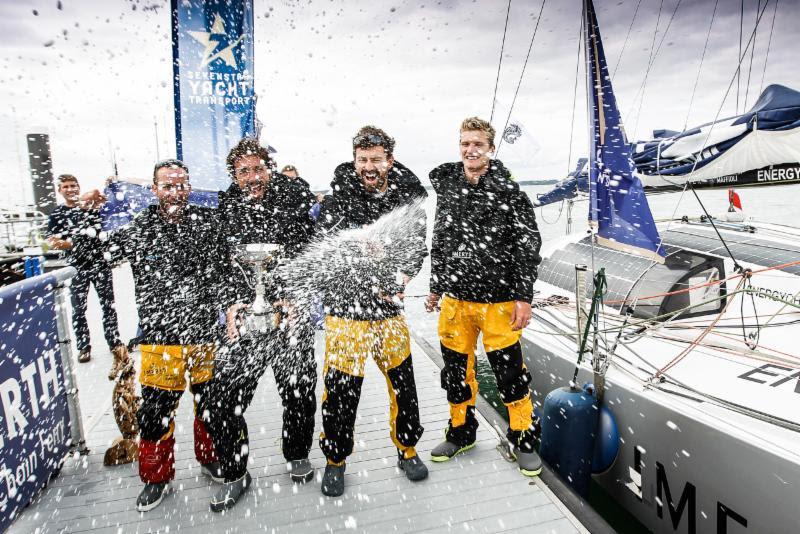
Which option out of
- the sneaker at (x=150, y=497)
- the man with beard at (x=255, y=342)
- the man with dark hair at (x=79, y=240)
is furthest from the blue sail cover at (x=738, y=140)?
the man with dark hair at (x=79, y=240)

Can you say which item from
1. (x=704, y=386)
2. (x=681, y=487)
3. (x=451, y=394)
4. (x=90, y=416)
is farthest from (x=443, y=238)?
(x=90, y=416)

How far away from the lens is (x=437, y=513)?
2.38 m

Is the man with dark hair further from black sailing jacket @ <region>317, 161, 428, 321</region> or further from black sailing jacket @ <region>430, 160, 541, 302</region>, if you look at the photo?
black sailing jacket @ <region>430, 160, 541, 302</region>

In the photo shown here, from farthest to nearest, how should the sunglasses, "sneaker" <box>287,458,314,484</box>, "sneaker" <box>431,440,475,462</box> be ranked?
"sneaker" <box>431,440,475,462</box> → "sneaker" <box>287,458,314,484</box> → the sunglasses

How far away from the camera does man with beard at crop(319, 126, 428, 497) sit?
2436 millimetres

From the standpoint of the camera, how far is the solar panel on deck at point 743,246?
3.90m

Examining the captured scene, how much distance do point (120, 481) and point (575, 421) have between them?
2909mm

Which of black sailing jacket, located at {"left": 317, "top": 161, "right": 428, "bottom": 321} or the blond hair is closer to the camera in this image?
black sailing jacket, located at {"left": 317, "top": 161, "right": 428, "bottom": 321}

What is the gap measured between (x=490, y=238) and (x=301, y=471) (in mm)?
1792

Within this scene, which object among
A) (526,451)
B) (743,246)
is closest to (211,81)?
(526,451)

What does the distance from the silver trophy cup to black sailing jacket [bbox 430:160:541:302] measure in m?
1.12

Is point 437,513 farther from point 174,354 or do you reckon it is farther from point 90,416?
point 90,416

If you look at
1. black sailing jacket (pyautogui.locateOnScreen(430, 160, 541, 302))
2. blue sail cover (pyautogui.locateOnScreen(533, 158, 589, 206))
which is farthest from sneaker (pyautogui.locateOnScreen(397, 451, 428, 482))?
blue sail cover (pyautogui.locateOnScreen(533, 158, 589, 206))

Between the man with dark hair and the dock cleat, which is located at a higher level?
the man with dark hair
